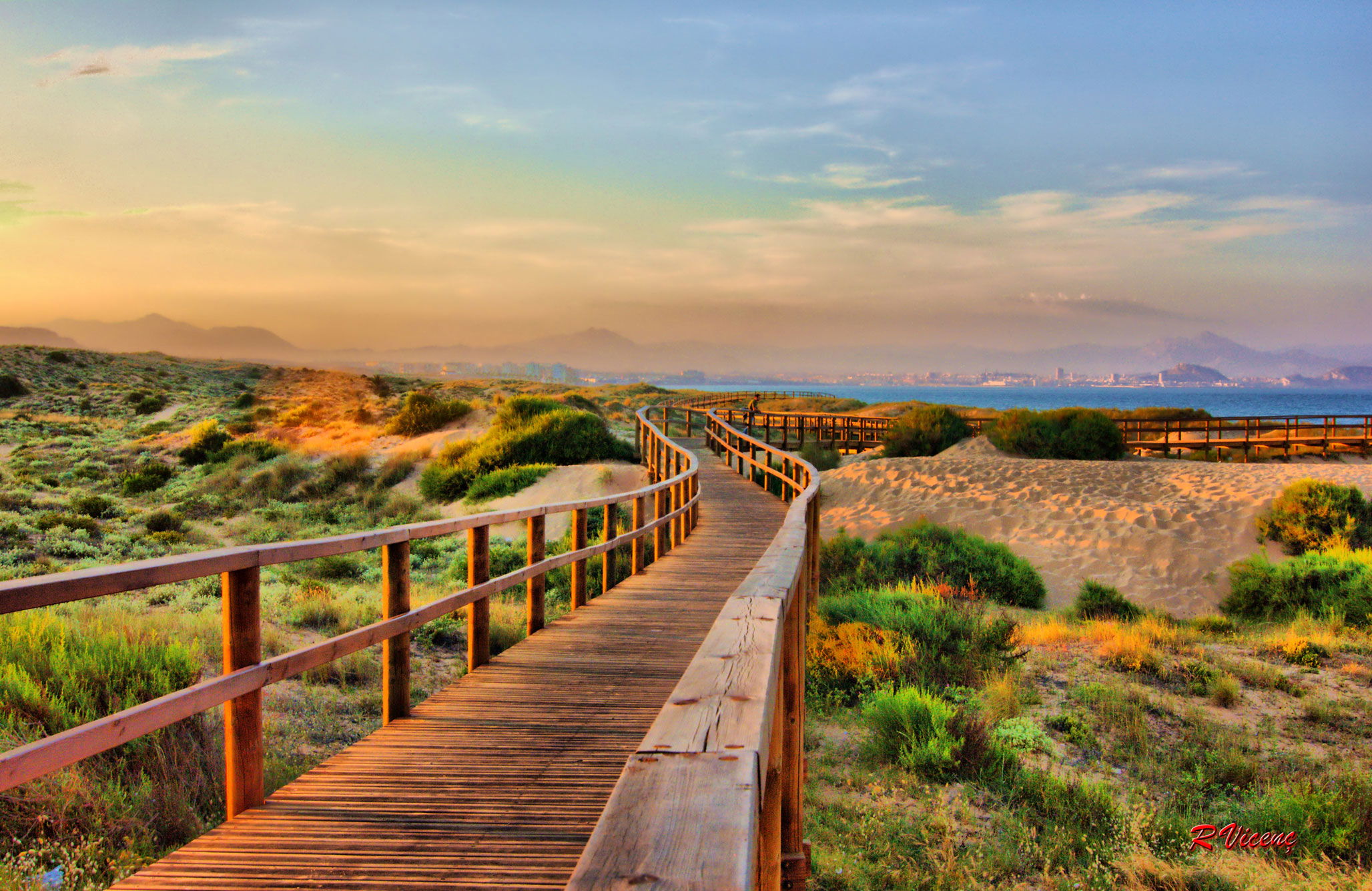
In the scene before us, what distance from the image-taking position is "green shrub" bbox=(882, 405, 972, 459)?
25469mm

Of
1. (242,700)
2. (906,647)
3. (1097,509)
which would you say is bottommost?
(906,647)

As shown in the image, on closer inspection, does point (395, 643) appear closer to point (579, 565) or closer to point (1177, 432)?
point (579, 565)

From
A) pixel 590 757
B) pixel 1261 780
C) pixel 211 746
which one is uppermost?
pixel 590 757

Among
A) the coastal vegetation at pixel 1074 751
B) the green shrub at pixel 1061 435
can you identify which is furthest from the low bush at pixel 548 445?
the coastal vegetation at pixel 1074 751

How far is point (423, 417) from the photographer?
2897 cm

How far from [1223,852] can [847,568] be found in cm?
846

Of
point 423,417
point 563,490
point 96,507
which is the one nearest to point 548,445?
point 563,490

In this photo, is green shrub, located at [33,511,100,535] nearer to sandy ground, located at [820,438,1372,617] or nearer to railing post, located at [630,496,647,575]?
railing post, located at [630,496,647,575]

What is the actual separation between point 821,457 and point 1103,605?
13.9 metres

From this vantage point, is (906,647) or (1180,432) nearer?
(906,647)

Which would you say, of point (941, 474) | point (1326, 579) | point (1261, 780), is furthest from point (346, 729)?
point (941, 474)

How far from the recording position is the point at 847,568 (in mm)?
13172

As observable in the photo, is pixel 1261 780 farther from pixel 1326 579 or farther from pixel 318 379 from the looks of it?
pixel 318 379

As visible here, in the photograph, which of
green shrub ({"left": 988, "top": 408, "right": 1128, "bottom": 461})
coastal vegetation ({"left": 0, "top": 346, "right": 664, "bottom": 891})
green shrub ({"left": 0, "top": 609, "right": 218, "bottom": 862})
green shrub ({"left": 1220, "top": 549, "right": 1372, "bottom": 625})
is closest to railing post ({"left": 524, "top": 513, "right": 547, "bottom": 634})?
coastal vegetation ({"left": 0, "top": 346, "right": 664, "bottom": 891})
